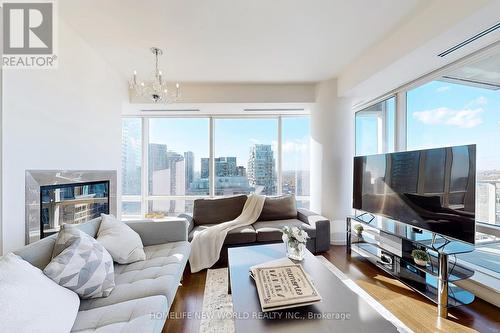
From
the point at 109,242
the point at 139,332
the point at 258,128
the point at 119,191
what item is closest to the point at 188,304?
the point at 109,242

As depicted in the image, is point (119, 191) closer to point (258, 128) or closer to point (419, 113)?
point (258, 128)

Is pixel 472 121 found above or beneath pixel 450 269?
above

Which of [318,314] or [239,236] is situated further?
[239,236]

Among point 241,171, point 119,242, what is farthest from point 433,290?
point 241,171

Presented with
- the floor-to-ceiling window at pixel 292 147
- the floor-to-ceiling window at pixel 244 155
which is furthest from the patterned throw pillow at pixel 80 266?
the floor-to-ceiling window at pixel 292 147

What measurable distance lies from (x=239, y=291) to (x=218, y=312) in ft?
2.31

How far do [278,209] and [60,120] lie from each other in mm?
2988

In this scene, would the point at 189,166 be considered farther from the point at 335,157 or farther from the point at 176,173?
the point at 335,157

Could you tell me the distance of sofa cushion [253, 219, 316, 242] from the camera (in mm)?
3098

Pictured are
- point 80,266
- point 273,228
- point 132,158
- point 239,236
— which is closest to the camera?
point 80,266

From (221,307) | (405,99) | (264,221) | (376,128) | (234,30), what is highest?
(234,30)

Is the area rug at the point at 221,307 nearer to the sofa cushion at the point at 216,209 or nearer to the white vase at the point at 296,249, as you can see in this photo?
the white vase at the point at 296,249

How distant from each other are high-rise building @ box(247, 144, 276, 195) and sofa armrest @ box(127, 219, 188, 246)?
2.42m

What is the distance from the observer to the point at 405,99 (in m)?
3.23
